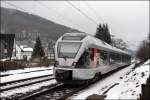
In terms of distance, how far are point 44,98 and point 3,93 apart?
8.13 ft

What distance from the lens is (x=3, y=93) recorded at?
1296 centimetres

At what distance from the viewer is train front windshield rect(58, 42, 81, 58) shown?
15.2 metres

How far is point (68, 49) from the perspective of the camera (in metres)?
15.5

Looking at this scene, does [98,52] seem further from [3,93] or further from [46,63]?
[46,63]

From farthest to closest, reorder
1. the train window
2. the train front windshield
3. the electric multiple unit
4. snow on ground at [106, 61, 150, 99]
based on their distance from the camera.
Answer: the train window < the train front windshield < the electric multiple unit < snow on ground at [106, 61, 150, 99]

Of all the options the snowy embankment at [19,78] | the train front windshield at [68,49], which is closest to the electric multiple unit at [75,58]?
the train front windshield at [68,49]

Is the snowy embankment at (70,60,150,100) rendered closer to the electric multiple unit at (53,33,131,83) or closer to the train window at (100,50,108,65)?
the electric multiple unit at (53,33,131,83)

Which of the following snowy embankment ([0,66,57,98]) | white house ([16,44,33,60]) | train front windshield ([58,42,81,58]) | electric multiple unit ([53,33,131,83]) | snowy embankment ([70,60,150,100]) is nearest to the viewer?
snowy embankment ([70,60,150,100])

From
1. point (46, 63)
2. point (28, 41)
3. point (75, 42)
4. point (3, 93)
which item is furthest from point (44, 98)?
point (28, 41)

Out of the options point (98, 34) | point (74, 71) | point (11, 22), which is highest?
point (11, 22)

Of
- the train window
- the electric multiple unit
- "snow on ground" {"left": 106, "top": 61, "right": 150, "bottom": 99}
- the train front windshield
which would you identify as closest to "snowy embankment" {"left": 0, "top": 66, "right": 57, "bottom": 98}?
the electric multiple unit

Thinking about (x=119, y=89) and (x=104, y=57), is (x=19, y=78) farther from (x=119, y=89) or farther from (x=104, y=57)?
(x=119, y=89)

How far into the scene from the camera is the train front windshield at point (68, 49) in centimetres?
1518

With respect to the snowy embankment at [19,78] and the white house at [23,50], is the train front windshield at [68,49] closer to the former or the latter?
the snowy embankment at [19,78]
